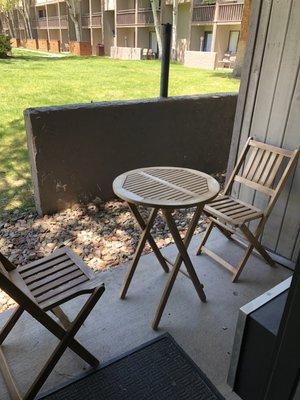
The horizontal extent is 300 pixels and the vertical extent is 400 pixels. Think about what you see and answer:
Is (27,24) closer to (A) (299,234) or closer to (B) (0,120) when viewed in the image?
(B) (0,120)

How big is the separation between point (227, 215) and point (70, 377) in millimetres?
1590

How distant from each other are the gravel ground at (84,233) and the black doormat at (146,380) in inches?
41.4

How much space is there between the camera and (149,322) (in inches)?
93.7

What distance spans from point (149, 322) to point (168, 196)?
0.91m

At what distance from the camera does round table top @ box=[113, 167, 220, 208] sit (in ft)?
7.02

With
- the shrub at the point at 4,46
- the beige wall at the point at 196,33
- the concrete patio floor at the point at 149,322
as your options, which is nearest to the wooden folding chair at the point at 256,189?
the concrete patio floor at the point at 149,322

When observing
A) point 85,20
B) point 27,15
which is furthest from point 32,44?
point 85,20

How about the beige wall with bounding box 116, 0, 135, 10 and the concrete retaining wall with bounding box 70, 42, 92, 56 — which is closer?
the concrete retaining wall with bounding box 70, 42, 92, 56

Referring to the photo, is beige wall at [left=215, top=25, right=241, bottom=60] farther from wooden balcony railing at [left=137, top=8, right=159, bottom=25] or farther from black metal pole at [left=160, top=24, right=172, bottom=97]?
black metal pole at [left=160, top=24, right=172, bottom=97]

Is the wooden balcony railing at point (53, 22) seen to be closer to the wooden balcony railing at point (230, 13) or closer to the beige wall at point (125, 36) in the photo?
the beige wall at point (125, 36)

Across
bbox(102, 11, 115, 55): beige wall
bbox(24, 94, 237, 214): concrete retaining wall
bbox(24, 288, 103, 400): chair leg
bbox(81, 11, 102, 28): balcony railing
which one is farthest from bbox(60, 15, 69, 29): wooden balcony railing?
bbox(24, 288, 103, 400): chair leg

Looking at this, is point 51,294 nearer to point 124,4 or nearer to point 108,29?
point 124,4

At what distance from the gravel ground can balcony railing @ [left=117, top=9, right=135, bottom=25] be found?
27.7 meters

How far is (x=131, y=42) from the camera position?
3050cm
